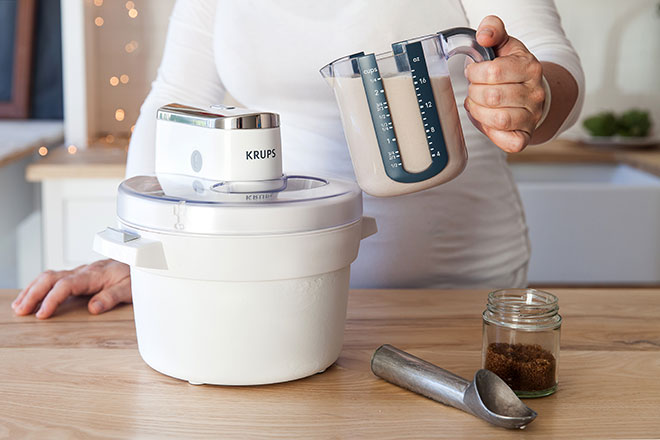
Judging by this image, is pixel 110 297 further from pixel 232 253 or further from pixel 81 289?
pixel 232 253

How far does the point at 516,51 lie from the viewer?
2.49 ft

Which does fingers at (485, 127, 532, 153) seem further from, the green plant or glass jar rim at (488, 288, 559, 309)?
the green plant

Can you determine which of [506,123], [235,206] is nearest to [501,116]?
[506,123]

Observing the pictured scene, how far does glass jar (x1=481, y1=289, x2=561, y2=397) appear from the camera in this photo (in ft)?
2.27

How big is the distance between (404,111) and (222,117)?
0.57 feet

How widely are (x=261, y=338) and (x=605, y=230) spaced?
171 cm

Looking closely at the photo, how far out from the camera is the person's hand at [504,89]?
0.74 meters

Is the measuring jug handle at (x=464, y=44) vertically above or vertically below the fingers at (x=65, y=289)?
above

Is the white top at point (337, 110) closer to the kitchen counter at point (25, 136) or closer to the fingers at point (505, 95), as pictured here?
the fingers at point (505, 95)

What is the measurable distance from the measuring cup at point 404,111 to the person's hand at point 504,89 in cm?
2

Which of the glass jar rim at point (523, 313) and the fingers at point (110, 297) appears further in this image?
the fingers at point (110, 297)

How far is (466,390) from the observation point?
25.7 inches

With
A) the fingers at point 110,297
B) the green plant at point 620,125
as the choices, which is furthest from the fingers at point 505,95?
Result: the green plant at point 620,125

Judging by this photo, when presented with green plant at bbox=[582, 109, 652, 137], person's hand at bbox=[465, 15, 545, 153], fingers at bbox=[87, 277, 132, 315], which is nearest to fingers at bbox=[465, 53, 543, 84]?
person's hand at bbox=[465, 15, 545, 153]
